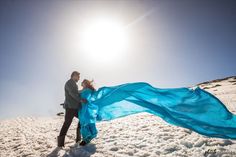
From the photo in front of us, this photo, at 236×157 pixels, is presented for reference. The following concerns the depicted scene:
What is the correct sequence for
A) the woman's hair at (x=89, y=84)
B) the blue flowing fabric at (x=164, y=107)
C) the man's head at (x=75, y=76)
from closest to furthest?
the blue flowing fabric at (x=164, y=107) → the man's head at (x=75, y=76) → the woman's hair at (x=89, y=84)

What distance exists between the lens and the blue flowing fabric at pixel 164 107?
22.8 feet

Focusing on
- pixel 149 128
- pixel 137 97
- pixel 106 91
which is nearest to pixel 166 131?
pixel 149 128

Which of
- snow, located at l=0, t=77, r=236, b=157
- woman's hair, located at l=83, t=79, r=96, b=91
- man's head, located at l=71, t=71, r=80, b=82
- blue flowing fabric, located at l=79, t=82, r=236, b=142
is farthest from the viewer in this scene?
woman's hair, located at l=83, t=79, r=96, b=91

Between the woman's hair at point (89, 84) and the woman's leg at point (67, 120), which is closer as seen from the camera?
the woman's leg at point (67, 120)

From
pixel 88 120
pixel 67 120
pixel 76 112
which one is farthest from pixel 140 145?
pixel 67 120

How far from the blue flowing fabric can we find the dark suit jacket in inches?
11.1

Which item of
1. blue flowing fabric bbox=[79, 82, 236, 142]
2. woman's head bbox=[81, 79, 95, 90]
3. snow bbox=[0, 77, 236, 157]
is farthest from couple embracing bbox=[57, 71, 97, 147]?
woman's head bbox=[81, 79, 95, 90]

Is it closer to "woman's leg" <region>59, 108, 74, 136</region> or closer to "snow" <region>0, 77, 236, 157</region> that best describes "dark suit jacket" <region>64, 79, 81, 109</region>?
"woman's leg" <region>59, 108, 74, 136</region>

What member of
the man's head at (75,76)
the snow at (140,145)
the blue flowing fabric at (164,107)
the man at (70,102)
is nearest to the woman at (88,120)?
the blue flowing fabric at (164,107)

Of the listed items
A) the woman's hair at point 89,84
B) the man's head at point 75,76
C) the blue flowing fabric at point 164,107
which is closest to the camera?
the blue flowing fabric at point 164,107

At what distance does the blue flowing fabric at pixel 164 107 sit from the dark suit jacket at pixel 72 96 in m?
0.28

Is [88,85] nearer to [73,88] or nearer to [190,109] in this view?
[73,88]

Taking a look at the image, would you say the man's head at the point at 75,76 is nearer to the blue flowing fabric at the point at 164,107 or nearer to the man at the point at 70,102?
the man at the point at 70,102

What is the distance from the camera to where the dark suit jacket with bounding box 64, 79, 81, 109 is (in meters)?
8.12
